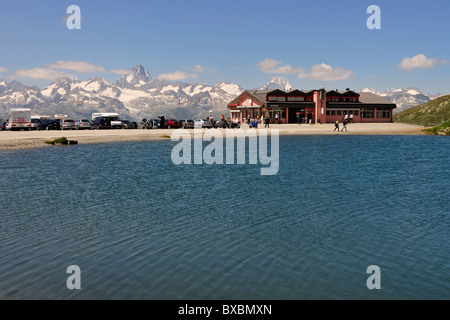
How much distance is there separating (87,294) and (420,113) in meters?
201

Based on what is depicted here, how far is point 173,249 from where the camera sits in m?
13.8

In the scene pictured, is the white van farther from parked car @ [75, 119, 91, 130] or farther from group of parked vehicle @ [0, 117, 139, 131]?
parked car @ [75, 119, 91, 130]

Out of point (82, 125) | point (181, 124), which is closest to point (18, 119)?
point (82, 125)

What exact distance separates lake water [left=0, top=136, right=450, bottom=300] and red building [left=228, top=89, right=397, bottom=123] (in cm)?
7659

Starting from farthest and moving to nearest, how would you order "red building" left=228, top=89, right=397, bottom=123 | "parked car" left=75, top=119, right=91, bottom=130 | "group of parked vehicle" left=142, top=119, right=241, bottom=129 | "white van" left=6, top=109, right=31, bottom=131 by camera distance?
"red building" left=228, top=89, right=397, bottom=123 < "group of parked vehicle" left=142, top=119, right=241, bottom=129 < "parked car" left=75, top=119, right=91, bottom=130 < "white van" left=6, top=109, right=31, bottom=131

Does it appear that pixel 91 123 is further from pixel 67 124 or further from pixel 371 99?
pixel 371 99

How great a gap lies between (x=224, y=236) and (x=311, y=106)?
9579 cm

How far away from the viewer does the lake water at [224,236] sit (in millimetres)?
11008

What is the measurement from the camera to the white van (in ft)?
269

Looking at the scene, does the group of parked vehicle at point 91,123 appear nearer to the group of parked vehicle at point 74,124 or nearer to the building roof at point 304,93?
the group of parked vehicle at point 74,124

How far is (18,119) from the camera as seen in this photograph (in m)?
82.3

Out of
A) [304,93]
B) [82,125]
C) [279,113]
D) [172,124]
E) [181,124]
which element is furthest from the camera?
[304,93]

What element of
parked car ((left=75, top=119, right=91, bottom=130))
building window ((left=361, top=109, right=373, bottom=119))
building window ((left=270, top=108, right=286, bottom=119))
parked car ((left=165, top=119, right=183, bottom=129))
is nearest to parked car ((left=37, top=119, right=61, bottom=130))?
parked car ((left=75, top=119, right=91, bottom=130))

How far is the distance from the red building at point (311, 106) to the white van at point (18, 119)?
165 feet
